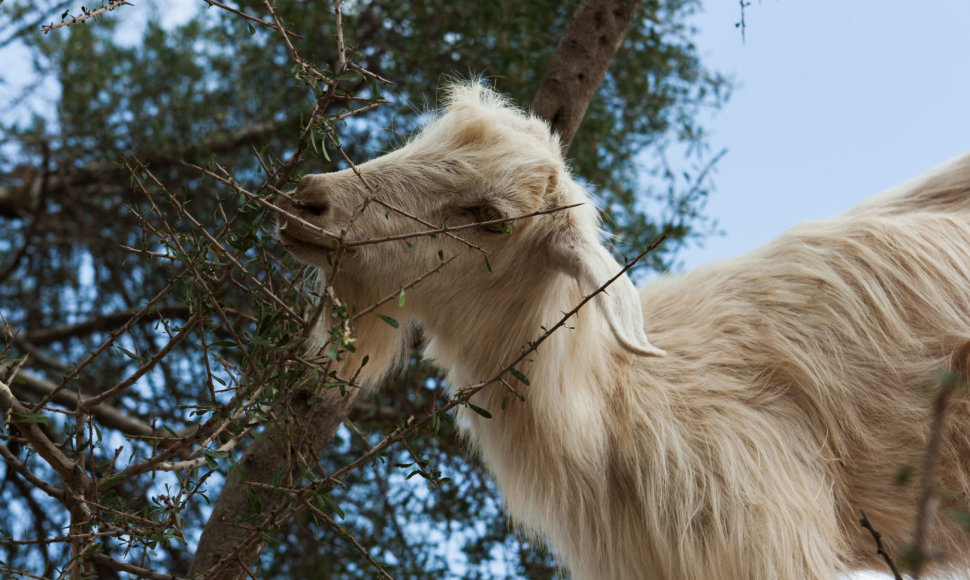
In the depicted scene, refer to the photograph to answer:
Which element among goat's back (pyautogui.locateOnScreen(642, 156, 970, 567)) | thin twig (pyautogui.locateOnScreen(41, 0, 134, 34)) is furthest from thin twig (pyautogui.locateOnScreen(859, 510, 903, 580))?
thin twig (pyautogui.locateOnScreen(41, 0, 134, 34))

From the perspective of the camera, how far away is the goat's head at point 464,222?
2.25m

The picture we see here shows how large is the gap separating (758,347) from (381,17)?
2.52 m

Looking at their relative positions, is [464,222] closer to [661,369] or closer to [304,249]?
[304,249]

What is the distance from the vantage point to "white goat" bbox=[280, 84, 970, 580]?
94.2 inches

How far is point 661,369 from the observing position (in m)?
2.69

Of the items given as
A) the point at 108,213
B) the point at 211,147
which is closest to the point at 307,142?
the point at 211,147

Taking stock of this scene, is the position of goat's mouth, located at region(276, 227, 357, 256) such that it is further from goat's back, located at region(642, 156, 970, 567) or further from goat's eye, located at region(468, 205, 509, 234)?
goat's back, located at region(642, 156, 970, 567)

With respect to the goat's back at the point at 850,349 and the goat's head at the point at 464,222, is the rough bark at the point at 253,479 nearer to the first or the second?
the goat's head at the point at 464,222

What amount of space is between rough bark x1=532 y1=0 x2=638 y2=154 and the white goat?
1.55 ft

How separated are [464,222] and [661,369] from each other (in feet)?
2.35

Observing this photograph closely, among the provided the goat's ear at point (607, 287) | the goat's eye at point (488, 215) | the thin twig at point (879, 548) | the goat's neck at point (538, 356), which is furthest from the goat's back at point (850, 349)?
the thin twig at point (879, 548)

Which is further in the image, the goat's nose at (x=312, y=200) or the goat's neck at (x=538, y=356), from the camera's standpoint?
→ the goat's neck at (x=538, y=356)

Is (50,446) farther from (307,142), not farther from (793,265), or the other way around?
(793,265)

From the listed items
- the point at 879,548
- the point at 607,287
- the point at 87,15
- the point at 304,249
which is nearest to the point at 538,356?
the point at 607,287
